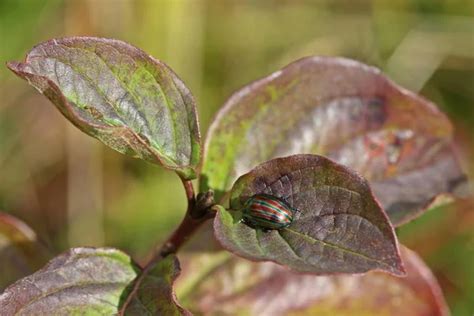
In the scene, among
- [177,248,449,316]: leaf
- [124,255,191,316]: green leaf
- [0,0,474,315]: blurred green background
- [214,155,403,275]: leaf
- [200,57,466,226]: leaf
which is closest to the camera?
[214,155,403,275]: leaf

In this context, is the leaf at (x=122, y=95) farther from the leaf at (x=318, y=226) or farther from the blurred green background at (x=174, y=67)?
the blurred green background at (x=174, y=67)

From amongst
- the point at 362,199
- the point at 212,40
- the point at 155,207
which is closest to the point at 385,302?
the point at 362,199

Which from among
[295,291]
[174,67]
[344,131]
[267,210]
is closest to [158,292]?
[267,210]

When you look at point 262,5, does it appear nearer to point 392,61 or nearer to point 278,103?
point 392,61

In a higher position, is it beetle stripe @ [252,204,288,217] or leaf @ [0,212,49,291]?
beetle stripe @ [252,204,288,217]

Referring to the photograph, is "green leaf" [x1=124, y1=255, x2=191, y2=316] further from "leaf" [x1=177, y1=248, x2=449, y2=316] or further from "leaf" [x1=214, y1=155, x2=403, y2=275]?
"leaf" [x1=177, y1=248, x2=449, y2=316]

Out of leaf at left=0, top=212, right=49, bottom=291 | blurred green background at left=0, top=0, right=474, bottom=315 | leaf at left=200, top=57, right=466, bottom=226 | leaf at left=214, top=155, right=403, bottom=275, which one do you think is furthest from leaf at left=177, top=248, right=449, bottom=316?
blurred green background at left=0, top=0, right=474, bottom=315

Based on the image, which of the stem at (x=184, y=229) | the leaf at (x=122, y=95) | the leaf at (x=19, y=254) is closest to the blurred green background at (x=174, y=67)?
the leaf at (x=19, y=254)

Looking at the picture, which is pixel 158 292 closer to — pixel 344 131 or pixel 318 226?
pixel 318 226
